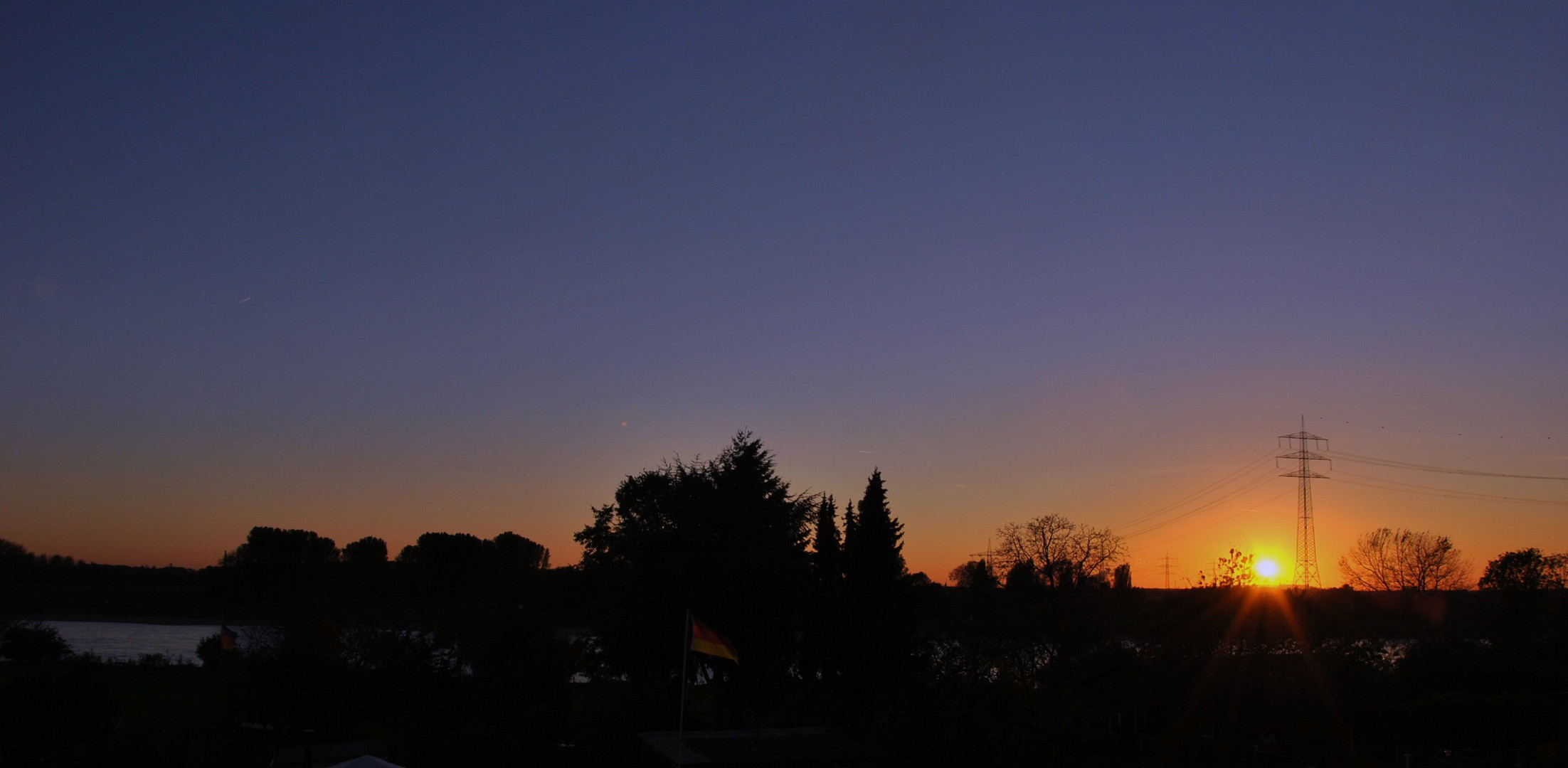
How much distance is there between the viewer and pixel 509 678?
39.0m

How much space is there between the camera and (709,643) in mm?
21062

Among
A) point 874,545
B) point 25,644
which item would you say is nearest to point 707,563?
point 874,545

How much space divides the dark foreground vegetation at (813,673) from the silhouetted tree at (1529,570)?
8.57m

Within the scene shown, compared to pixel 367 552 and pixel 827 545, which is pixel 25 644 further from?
pixel 367 552

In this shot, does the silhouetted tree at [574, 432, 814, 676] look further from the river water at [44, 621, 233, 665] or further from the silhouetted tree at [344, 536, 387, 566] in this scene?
the silhouetted tree at [344, 536, 387, 566]

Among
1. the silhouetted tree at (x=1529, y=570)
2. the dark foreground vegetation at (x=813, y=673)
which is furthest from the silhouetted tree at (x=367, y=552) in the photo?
the silhouetted tree at (x=1529, y=570)

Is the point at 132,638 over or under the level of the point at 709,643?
under

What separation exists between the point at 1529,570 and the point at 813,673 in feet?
186

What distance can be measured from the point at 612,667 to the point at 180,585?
4793 inches

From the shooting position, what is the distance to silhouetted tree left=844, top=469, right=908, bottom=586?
49344 mm

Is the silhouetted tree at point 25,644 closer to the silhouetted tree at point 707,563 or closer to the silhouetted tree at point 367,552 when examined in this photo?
the silhouetted tree at point 707,563

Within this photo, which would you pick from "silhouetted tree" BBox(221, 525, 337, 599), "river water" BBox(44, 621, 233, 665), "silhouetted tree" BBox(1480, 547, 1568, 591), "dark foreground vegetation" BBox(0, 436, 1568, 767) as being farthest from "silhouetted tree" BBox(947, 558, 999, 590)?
"silhouetted tree" BBox(221, 525, 337, 599)

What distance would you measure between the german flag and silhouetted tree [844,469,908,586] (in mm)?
28245

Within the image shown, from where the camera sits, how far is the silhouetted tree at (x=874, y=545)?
49.3m
